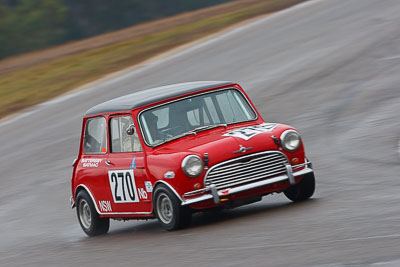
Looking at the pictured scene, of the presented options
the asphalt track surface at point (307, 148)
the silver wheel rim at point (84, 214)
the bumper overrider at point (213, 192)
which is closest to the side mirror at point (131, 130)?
the asphalt track surface at point (307, 148)

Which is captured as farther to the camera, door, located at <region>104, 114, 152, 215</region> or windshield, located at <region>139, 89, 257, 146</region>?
windshield, located at <region>139, 89, 257, 146</region>

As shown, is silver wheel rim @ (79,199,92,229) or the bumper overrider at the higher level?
the bumper overrider

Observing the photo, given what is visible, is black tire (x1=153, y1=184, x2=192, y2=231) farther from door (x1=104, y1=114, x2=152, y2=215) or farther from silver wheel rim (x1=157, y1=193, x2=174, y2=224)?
door (x1=104, y1=114, x2=152, y2=215)

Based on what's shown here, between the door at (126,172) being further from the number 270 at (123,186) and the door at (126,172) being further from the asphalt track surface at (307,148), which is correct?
the asphalt track surface at (307,148)

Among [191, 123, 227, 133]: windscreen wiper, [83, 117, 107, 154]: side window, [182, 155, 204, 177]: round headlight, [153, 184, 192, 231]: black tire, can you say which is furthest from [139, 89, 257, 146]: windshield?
[83, 117, 107, 154]: side window

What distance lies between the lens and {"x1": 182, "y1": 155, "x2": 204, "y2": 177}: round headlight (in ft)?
27.2

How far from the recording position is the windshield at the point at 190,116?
30.1 feet

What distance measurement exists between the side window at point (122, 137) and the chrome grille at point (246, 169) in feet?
3.92

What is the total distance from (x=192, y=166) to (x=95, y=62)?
22068mm

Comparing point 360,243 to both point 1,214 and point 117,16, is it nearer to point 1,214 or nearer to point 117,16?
point 1,214

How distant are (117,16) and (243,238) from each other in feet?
290

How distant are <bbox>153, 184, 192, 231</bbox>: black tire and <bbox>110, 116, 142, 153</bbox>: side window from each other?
0.76 m

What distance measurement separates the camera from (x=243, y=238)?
734 centimetres

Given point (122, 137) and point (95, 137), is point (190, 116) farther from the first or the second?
point (95, 137)
